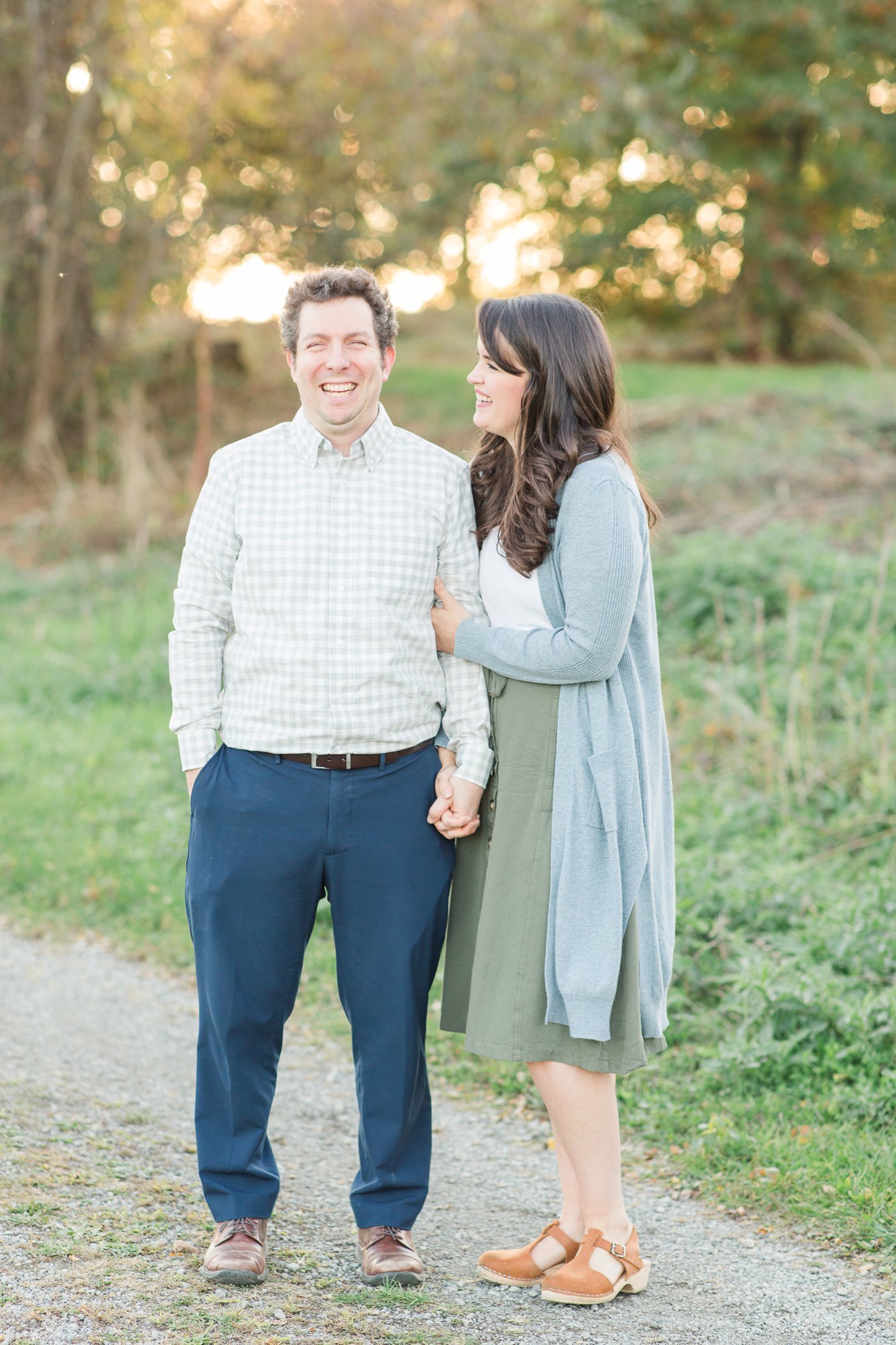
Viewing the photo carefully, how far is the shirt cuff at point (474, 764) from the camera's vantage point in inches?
112

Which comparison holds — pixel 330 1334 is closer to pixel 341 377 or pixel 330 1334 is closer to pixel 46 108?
pixel 341 377

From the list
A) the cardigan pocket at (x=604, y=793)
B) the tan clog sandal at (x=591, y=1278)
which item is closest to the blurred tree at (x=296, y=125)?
the cardigan pocket at (x=604, y=793)

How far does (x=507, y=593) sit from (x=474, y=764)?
1.26 ft

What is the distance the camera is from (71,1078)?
13.4 feet

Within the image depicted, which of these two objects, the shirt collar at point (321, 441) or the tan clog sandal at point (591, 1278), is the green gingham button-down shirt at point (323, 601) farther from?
the tan clog sandal at point (591, 1278)

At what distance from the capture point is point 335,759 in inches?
111

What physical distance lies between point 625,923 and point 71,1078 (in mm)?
2153

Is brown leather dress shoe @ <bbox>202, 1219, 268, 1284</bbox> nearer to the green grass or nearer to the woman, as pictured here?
the woman

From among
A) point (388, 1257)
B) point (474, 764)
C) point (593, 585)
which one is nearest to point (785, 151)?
point (593, 585)

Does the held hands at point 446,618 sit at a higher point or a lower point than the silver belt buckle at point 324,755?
higher

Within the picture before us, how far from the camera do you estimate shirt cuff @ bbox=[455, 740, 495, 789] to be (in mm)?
2848

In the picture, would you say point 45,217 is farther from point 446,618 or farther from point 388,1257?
point 388,1257

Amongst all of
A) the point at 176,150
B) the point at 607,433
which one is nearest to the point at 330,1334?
the point at 607,433

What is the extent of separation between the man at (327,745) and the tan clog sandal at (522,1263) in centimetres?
18
